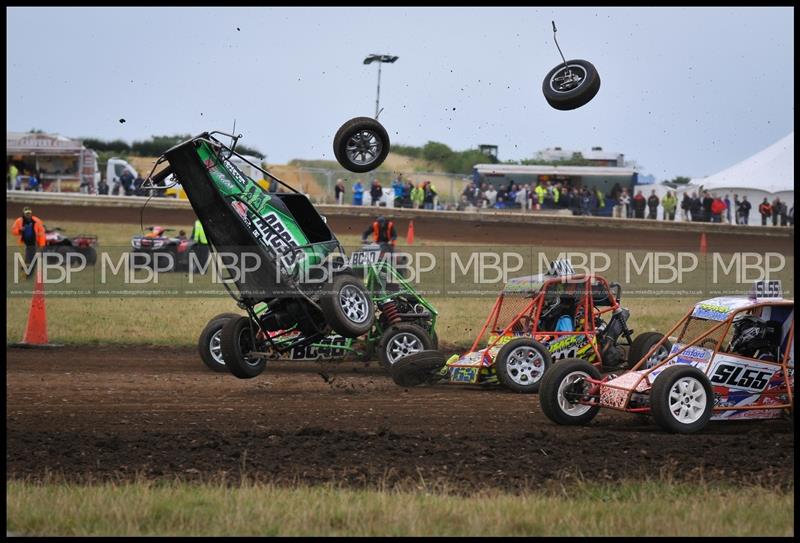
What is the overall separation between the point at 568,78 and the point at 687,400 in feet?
13.8

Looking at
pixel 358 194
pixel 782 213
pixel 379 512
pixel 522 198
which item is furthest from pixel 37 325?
pixel 782 213

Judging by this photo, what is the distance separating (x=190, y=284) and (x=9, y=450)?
45.4ft

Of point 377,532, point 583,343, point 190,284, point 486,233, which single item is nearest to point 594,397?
point 583,343

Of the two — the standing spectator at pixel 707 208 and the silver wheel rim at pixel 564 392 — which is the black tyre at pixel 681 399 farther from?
the standing spectator at pixel 707 208

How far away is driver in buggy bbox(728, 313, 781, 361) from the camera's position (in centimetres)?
1050

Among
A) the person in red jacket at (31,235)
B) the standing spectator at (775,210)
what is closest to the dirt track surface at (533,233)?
the standing spectator at (775,210)

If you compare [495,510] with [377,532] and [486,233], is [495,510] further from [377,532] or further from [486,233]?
[486,233]

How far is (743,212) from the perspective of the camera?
40.1 metres

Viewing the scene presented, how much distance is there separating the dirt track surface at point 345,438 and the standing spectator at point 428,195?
26.9 metres

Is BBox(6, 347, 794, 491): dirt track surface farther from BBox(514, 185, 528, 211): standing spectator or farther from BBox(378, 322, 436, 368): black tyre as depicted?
BBox(514, 185, 528, 211): standing spectator

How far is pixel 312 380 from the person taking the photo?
46.6 ft

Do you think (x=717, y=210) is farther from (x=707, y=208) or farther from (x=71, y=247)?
(x=71, y=247)

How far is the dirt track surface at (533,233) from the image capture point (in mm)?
35594

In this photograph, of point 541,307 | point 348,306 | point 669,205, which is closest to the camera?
point 348,306
